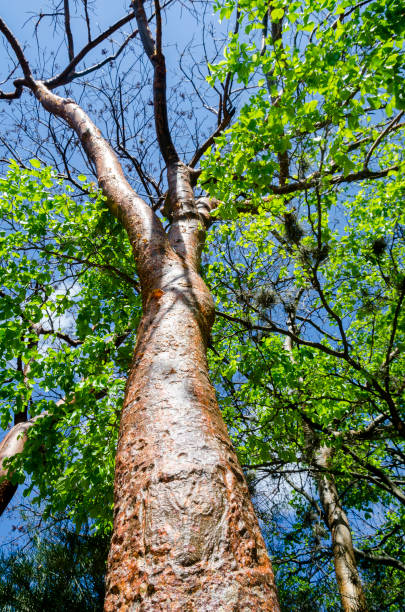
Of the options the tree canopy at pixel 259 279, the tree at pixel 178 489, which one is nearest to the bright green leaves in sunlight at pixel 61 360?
the tree canopy at pixel 259 279

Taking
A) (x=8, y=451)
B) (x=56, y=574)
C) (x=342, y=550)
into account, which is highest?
(x=8, y=451)

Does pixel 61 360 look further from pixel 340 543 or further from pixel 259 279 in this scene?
pixel 340 543

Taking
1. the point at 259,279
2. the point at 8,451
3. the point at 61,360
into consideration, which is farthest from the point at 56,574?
the point at 259,279

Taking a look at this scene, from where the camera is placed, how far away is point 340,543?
16.5 ft

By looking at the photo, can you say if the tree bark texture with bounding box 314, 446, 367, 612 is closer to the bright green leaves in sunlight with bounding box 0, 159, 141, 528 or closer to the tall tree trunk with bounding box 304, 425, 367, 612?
the tall tree trunk with bounding box 304, 425, 367, 612

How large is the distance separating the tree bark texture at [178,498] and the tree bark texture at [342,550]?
2682 millimetres

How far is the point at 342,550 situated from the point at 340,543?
0.14 meters

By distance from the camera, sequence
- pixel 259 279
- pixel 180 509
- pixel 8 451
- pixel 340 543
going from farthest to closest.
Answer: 1. pixel 8 451
2. pixel 340 543
3. pixel 259 279
4. pixel 180 509

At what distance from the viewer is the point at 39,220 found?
12.9 feet

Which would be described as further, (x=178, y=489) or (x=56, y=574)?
(x=56, y=574)

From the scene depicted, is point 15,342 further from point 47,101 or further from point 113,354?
point 47,101

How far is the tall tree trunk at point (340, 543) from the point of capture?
13.1 ft

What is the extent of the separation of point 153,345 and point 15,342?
234 cm

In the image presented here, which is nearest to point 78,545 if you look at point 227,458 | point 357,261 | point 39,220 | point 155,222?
point 39,220
